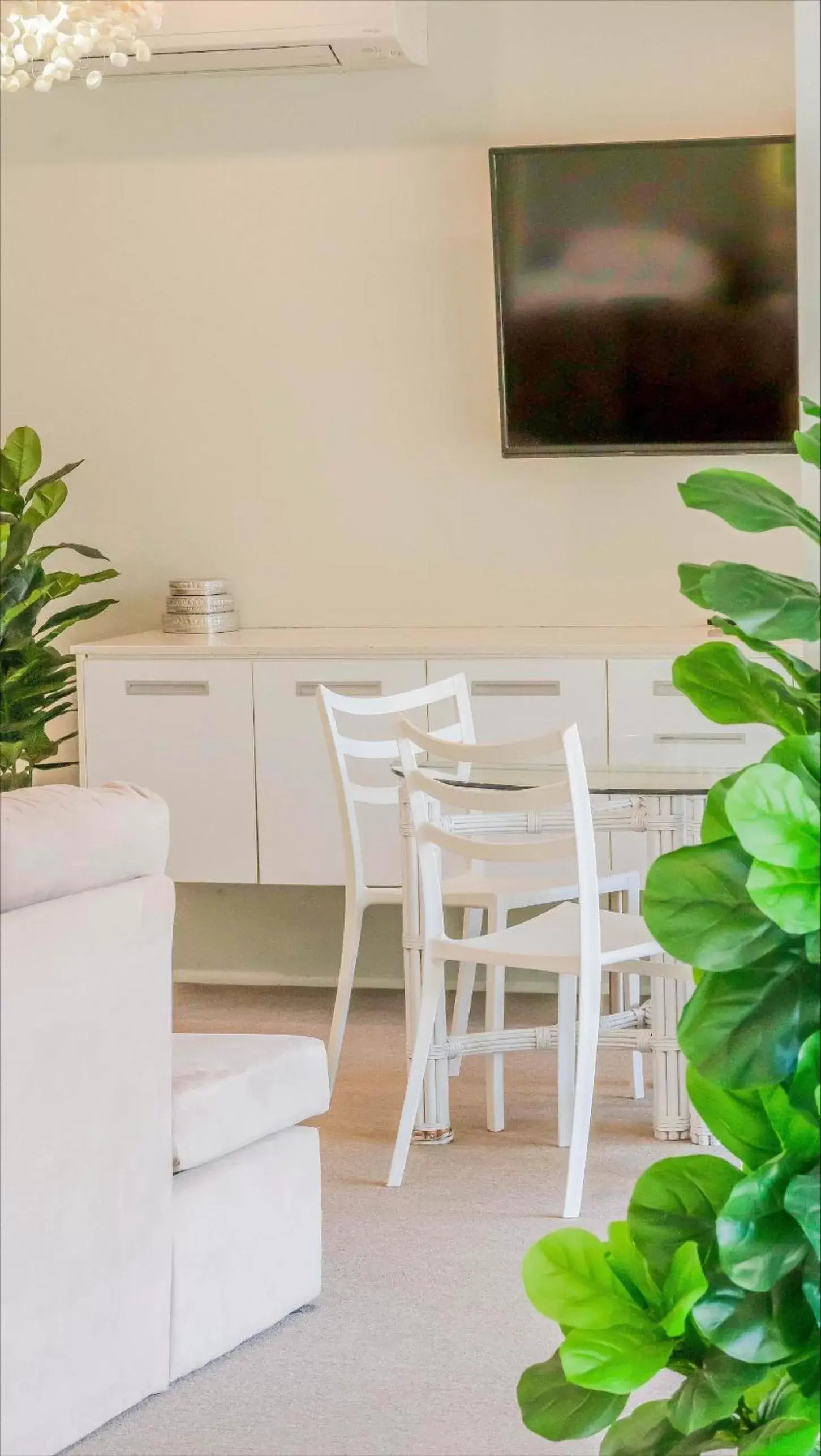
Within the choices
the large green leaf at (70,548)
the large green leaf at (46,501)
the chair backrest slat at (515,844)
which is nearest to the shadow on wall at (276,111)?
the large green leaf at (46,501)

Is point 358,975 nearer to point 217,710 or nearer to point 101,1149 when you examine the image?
point 217,710

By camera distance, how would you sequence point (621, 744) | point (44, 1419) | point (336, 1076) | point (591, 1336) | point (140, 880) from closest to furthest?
point (591, 1336), point (44, 1419), point (140, 880), point (621, 744), point (336, 1076)

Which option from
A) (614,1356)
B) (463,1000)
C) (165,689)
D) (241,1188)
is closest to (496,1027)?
(463,1000)

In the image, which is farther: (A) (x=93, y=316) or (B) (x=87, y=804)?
(A) (x=93, y=316)

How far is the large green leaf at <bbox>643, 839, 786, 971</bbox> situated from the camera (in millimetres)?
1459

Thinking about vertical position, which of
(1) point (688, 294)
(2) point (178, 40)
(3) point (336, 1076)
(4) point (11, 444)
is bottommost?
(3) point (336, 1076)

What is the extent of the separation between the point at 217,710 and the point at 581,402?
4.29 ft

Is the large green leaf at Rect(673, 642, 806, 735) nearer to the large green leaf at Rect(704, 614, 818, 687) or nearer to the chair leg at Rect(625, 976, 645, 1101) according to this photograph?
the large green leaf at Rect(704, 614, 818, 687)

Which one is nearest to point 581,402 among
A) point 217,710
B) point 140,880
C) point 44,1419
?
point 217,710

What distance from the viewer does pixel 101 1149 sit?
2.28 metres

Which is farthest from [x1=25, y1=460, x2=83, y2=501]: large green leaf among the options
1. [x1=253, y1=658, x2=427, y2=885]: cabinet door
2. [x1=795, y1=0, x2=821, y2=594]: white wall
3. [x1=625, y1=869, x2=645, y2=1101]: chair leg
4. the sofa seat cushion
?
[x1=795, y1=0, x2=821, y2=594]: white wall

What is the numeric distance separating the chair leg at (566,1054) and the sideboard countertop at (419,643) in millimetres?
1081

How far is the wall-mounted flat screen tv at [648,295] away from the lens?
4445 mm

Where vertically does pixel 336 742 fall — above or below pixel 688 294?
below
